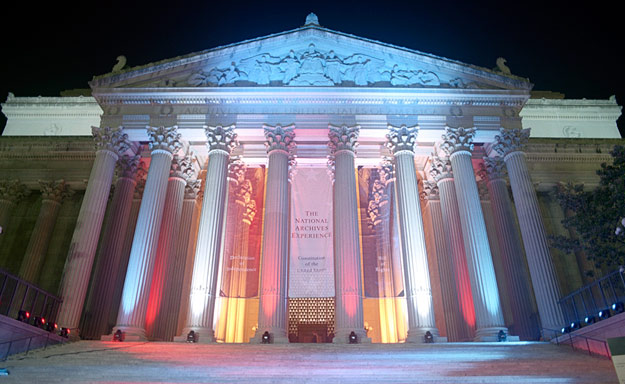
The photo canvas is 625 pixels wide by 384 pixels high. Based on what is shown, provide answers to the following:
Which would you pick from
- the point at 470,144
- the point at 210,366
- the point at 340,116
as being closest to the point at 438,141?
the point at 470,144

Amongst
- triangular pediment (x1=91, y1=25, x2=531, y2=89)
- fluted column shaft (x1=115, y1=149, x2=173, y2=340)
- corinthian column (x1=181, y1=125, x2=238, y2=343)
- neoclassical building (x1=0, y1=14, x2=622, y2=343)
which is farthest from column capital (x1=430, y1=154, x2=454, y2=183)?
fluted column shaft (x1=115, y1=149, x2=173, y2=340)

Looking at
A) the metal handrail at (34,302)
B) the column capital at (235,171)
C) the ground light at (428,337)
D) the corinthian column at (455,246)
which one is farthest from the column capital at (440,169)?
the metal handrail at (34,302)

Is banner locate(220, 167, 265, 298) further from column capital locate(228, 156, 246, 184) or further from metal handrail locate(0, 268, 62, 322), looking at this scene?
metal handrail locate(0, 268, 62, 322)

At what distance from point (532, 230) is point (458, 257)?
384cm

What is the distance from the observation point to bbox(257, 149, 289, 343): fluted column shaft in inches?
651

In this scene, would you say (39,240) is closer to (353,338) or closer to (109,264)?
(109,264)

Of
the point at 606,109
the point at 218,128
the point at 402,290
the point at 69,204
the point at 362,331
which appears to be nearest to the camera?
the point at 362,331

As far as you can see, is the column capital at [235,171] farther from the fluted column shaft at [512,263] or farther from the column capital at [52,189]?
the fluted column shaft at [512,263]

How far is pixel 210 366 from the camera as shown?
11102 mm

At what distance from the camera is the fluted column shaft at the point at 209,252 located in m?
16.8

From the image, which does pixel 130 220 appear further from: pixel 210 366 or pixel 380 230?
pixel 210 366

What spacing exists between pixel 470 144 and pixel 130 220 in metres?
17.9

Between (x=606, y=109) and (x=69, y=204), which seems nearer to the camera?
(x=69, y=204)

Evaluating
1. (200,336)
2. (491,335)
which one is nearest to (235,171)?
(200,336)
